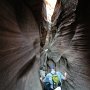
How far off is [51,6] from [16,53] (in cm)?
362

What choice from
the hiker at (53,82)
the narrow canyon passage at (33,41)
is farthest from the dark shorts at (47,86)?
the narrow canyon passage at (33,41)

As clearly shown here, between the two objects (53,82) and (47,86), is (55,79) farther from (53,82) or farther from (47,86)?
(47,86)

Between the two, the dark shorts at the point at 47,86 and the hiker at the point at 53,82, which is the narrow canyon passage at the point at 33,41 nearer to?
the hiker at the point at 53,82

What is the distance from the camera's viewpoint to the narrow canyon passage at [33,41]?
3.31 feet

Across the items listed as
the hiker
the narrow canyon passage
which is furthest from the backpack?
the narrow canyon passage

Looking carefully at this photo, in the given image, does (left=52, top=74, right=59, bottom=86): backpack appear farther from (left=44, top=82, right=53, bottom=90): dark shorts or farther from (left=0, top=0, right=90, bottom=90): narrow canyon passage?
(left=0, top=0, right=90, bottom=90): narrow canyon passage

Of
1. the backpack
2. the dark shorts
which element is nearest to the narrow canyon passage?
the backpack

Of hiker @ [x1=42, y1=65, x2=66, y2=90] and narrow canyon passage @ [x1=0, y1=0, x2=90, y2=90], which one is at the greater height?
narrow canyon passage @ [x1=0, y1=0, x2=90, y2=90]

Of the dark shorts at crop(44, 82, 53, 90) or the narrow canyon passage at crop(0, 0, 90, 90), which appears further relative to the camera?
the dark shorts at crop(44, 82, 53, 90)

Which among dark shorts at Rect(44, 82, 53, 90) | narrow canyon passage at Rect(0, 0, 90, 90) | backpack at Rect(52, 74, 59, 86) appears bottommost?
dark shorts at Rect(44, 82, 53, 90)

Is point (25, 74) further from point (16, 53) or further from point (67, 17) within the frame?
point (67, 17)

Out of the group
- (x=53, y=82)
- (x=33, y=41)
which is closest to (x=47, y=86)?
(x=53, y=82)

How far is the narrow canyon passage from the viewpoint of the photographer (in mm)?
1009

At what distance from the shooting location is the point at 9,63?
40.3 inches
